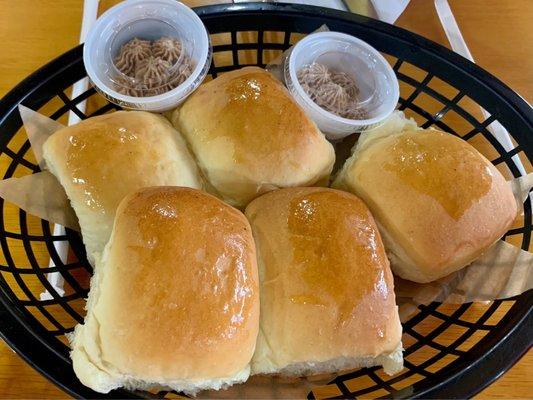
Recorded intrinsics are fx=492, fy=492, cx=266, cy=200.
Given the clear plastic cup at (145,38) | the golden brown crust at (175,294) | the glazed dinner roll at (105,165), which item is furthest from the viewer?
the clear plastic cup at (145,38)

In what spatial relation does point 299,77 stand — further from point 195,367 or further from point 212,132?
point 195,367

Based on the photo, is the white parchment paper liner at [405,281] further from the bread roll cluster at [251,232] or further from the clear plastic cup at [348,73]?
the clear plastic cup at [348,73]

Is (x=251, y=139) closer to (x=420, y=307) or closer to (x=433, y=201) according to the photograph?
(x=433, y=201)

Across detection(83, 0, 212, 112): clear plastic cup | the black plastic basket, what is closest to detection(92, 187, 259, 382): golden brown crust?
the black plastic basket

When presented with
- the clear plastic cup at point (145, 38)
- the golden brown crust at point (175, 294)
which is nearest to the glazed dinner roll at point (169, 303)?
the golden brown crust at point (175, 294)

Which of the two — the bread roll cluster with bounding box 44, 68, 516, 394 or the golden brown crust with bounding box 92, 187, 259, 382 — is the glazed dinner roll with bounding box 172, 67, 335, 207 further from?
the golden brown crust with bounding box 92, 187, 259, 382
